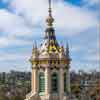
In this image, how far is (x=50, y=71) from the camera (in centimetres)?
1510

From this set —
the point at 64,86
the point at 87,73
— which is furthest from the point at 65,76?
the point at 87,73

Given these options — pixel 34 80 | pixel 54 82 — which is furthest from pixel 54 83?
pixel 34 80

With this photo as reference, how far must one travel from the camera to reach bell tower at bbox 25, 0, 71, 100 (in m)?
15.0

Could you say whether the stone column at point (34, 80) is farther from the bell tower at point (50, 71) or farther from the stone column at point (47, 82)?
the stone column at point (47, 82)

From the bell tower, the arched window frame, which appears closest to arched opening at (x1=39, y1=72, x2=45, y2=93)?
the bell tower

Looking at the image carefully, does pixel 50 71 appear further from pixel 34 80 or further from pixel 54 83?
pixel 34 80

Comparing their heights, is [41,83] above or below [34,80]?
below

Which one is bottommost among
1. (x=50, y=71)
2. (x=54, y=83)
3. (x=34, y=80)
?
(x=54, y=83)

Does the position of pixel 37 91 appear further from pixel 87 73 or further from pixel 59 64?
pixel 87 73

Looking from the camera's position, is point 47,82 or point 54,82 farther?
point 54,82

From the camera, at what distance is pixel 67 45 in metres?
15.5

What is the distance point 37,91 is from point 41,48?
1.44 meters

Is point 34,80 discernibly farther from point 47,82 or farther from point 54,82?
point 54,82

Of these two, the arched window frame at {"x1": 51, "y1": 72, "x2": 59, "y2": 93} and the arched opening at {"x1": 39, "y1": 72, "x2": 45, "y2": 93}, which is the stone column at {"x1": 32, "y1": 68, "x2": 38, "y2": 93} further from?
the arched window frame at {"x1": 51, "y1": 72, "x2": 59, "y2": 93}
